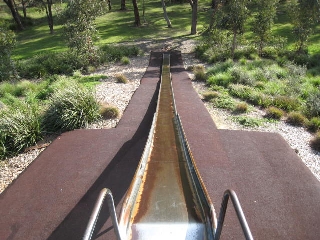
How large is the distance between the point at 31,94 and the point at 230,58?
37.3 ft

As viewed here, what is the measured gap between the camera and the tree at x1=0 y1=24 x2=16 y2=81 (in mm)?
13773

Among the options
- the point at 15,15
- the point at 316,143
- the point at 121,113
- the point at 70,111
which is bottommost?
the point at 316,143

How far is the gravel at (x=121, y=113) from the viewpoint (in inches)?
288

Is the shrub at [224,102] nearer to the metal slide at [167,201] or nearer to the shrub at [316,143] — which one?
the shrub at [316,143]

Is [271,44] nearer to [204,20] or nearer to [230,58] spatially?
[230,58]

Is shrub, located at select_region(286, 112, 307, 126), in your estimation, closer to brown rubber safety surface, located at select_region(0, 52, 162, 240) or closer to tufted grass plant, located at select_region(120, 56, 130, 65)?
brown rubber safety surface, located at select_region(0, 52, 162, 240)

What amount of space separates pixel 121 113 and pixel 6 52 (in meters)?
8.23

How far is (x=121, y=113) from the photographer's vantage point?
400 inches

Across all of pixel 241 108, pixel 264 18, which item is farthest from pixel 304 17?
pixel 241 108

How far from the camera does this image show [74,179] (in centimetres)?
647

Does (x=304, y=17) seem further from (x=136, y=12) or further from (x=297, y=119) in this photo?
(x=136, y=12)

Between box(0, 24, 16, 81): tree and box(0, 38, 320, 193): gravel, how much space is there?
467 cm

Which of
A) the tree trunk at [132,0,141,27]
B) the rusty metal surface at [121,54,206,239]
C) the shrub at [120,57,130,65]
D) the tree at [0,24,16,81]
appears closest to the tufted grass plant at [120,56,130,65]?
the shrub at [120,57,130,65]

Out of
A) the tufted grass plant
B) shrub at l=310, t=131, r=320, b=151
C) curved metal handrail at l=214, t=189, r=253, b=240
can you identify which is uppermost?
curved metal handrail at l=214, t=189, r=253, b=240
